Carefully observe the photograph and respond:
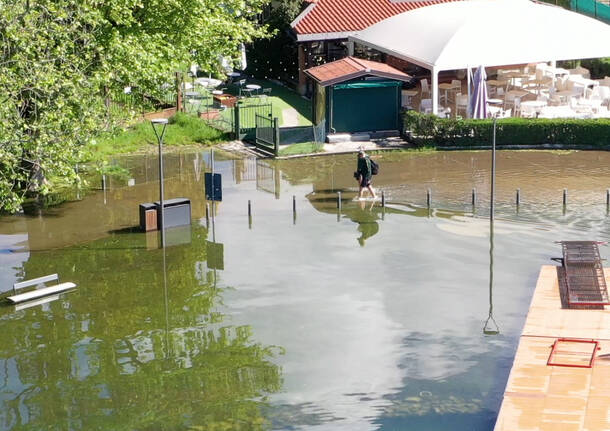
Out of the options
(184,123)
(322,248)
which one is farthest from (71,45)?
(184,123)

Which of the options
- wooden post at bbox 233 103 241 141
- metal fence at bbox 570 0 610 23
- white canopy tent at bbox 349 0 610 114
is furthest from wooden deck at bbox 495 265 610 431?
metal fence at bbox 570 0 610 23

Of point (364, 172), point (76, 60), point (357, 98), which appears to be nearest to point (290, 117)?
point (357, 98)

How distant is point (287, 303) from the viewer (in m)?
20.8

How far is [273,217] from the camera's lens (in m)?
27.7

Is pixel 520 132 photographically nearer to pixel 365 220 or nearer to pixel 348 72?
pixel 348 72

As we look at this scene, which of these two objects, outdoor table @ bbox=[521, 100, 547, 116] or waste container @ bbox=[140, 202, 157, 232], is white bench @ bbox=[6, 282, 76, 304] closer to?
waste container @ bbox=[140, 202, 157, 232]

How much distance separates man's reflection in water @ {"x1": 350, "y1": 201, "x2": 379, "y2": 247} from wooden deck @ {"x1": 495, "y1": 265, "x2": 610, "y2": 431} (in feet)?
21.4

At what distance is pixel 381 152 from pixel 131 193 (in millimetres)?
9474

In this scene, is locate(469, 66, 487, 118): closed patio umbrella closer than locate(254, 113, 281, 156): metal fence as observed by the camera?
No

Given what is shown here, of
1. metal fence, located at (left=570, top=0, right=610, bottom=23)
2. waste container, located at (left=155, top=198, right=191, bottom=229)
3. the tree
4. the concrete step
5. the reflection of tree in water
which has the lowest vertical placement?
the reflection of tree in water

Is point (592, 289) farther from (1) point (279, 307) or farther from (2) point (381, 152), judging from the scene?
(2) point (381, 152)

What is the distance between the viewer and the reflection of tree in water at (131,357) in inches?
628

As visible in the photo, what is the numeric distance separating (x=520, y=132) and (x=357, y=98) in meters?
6.13

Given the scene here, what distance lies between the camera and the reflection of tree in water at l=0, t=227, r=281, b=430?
16.0 metres
